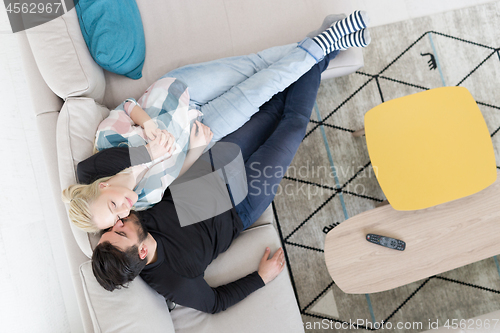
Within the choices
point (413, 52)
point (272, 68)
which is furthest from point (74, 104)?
point (413, 52)

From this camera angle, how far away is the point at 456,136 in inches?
59.2

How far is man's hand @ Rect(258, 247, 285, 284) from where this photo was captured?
1.40 meters

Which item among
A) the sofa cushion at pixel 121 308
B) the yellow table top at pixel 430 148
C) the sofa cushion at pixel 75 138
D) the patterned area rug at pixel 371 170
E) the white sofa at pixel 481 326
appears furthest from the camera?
the patterned area rug at pixel 371 170

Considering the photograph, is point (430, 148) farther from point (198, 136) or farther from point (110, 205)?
point (110, 205)

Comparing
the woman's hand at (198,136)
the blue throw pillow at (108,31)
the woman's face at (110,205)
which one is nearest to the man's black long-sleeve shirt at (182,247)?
the woman's face at (110,205)

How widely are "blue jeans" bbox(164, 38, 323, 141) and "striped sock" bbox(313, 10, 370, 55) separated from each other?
0.14 ft

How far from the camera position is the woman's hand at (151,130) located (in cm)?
136

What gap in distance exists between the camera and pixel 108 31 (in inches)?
A: 55.8

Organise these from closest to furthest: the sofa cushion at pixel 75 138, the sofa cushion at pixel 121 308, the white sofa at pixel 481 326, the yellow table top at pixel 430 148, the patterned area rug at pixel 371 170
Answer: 1. the sofa cushion at pixel 121 308
2. the sofa cushion at pixel 75 138
3. the white sofa at pixel 481 326
4. the yellow table top at pixel 430 148
5. the patterned area rug at pixel 371 170

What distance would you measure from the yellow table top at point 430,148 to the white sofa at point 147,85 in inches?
16.1

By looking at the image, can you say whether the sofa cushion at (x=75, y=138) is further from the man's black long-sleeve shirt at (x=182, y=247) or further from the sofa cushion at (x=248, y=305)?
the sofa cushion at (x=248, y=305)

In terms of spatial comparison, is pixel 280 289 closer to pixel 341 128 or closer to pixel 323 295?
pixel 323 295

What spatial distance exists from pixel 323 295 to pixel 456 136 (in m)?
1.13

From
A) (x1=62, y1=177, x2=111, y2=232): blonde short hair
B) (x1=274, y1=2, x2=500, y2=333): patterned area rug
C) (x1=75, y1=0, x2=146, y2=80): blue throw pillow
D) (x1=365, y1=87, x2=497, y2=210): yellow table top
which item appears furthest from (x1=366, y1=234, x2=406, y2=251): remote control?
(x1=75, y1=0, x2=146, y2=80): blue throw pillow
